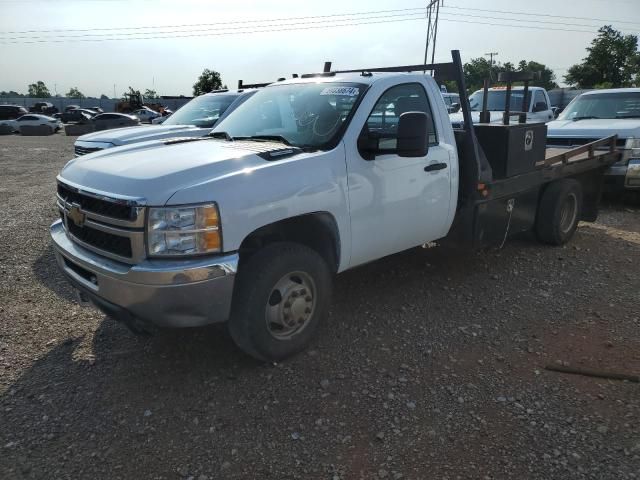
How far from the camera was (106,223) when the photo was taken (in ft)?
10.2

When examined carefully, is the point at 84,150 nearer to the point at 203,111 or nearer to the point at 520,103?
the point at 203,111

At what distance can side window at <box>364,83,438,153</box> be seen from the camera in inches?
152

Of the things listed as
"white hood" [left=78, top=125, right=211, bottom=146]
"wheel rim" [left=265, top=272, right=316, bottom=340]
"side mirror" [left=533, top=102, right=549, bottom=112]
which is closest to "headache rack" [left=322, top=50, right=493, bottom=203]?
"wheel rim" [left=265, top=272, right=316, bottom=340]

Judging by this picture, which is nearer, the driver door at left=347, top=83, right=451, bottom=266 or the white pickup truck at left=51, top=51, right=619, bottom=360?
Result: the white pickup truck at left=51, top=51, right=619, bottom=360

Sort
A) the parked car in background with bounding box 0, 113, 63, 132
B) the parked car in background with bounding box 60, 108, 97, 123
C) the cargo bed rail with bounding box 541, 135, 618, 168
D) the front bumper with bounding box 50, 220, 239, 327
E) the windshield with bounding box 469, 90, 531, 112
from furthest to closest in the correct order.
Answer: the parked car in background with bounding box 60, 108, 97, 123 → the parked car in background with bounding box 0, 113, 63, 132 → the windshield with bounding box 469, 90, 531, 112 → the cargo bed rail with bounding box 541, 135, 618, 168 → the front bumper with bounding box 50, 220, 239, 327

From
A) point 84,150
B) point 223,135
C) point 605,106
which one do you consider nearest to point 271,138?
point 223,135

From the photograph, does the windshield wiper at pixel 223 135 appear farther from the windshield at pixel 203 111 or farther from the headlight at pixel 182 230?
the windshield at pixel 203 111

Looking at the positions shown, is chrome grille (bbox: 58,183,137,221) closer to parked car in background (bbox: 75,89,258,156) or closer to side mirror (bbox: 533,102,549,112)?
parked car in background (bbox: 75,89,258,156)

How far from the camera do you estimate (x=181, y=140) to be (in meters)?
4.18

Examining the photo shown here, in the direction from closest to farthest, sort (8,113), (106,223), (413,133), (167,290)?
(167,290), (106,223), (413,133), (8,113)

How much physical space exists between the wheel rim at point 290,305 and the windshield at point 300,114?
97cm

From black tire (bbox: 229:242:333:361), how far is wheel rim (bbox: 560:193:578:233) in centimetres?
390

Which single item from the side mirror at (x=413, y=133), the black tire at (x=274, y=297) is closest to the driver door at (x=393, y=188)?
the side mirror at (x=413, y=133)

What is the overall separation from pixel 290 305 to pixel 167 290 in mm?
917
